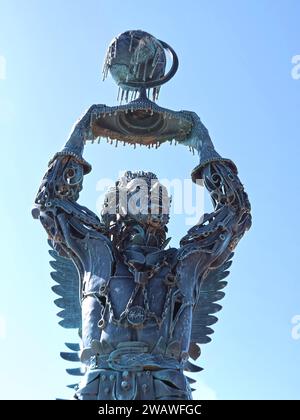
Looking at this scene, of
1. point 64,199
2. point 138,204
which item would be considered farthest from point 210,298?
point 64,199

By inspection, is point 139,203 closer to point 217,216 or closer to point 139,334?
point 217,216

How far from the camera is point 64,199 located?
424 inches

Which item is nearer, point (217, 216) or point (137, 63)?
point (217, 216)

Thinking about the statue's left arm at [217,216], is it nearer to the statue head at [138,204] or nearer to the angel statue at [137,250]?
the angel statue at [137,250]

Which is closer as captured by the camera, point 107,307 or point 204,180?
point 107,307

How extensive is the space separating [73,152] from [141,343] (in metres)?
2.65

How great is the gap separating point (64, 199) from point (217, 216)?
6.03 ft

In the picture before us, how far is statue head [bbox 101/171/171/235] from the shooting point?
10891 millimetres

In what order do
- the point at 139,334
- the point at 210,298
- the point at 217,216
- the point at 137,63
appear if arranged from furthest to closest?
the point at 137,63 < the point at 210,298 < the point at 217,216 < the point at 139,334
